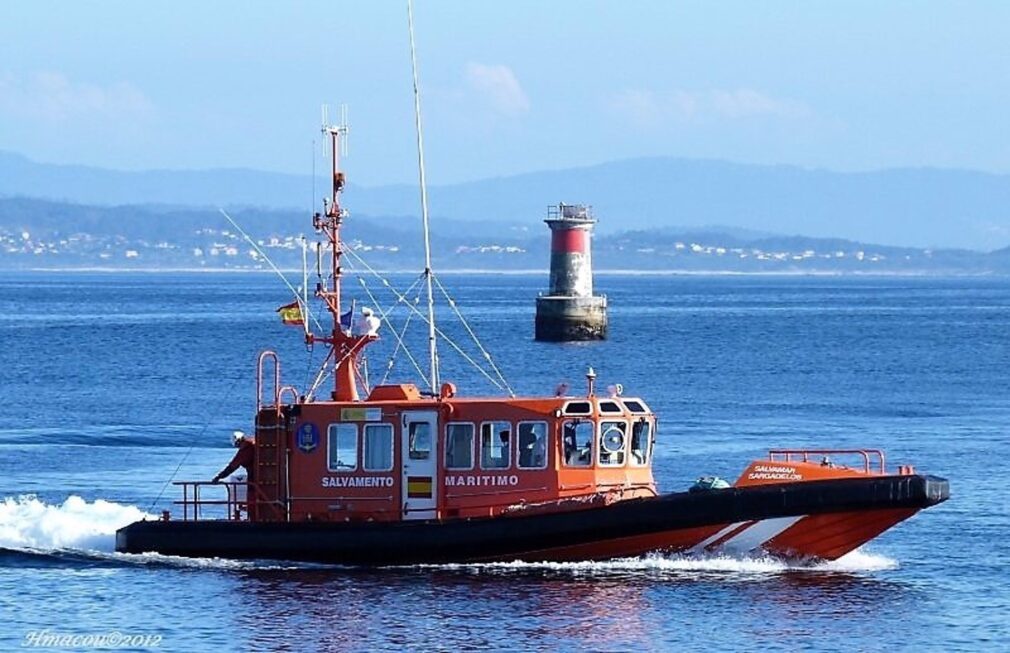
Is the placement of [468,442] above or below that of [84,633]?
above

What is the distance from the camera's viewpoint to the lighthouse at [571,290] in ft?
315

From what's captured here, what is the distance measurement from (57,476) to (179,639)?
16690 millimetres

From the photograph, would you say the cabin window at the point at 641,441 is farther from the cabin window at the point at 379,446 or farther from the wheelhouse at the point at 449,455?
the cabin window at the point at 379,446

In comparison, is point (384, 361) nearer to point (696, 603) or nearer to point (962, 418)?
point (962, 418)

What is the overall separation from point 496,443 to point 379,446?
69.7 inches

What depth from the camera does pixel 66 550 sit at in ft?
111

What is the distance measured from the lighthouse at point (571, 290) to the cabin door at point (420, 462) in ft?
210

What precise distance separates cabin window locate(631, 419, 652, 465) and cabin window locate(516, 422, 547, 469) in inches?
52.7

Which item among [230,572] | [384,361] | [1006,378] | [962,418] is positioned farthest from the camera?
[384,361]

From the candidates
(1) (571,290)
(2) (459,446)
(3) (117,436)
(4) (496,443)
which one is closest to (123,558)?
(2) (459,446)

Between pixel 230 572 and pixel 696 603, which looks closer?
pixel 696 603

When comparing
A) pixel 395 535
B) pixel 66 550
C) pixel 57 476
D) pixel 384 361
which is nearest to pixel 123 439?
pixel 57 476

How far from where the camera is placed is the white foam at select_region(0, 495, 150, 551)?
34.2m

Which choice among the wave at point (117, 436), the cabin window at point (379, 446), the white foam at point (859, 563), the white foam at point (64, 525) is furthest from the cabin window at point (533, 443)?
the wave at point (117, 436)
